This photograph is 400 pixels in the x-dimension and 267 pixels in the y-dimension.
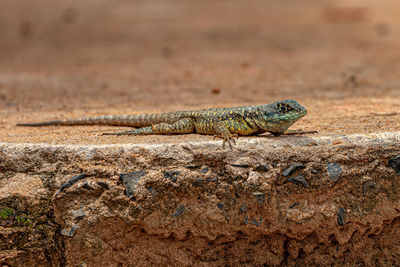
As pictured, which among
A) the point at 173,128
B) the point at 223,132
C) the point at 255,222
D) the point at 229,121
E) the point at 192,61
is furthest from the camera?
the point at 192,61

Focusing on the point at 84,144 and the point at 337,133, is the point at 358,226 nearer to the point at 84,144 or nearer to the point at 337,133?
the point at 337,133

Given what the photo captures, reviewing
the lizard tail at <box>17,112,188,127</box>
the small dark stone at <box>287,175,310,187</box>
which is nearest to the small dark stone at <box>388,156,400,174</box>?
the small dark stone at <box>287,175,310,187</box>

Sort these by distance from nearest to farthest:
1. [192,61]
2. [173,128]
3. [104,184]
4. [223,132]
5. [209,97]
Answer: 1. [104,184]
2. [223,132]
3. [173,128]
4. [209,97]
5. [192,61]

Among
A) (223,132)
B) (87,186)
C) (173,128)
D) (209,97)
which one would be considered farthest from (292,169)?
(209,97)

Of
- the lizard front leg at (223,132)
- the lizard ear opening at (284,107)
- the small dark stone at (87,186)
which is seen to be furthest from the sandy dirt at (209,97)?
the lizard ear opening at (284,107)

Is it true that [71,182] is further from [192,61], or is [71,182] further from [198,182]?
[192,61]

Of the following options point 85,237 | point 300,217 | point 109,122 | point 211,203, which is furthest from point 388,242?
point 109,122
